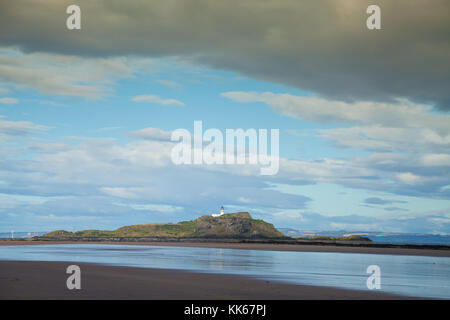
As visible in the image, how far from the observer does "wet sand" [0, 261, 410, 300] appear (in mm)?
19406

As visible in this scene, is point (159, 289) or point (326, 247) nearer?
point (159, 289)

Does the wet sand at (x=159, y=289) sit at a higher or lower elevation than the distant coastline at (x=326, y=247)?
higher

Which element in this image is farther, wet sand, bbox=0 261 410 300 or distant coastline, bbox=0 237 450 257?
distant coastline, bbox=0 237 450 257

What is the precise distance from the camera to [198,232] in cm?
19825

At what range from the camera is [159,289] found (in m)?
21.6

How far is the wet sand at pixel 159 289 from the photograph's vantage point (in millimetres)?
19406

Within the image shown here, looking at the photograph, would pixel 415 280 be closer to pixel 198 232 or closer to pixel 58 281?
pixel 58 281

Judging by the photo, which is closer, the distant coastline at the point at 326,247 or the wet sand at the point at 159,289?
the wet sand at the point at 159,289

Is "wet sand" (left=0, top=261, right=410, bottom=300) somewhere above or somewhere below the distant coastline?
above

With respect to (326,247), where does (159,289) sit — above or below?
above
